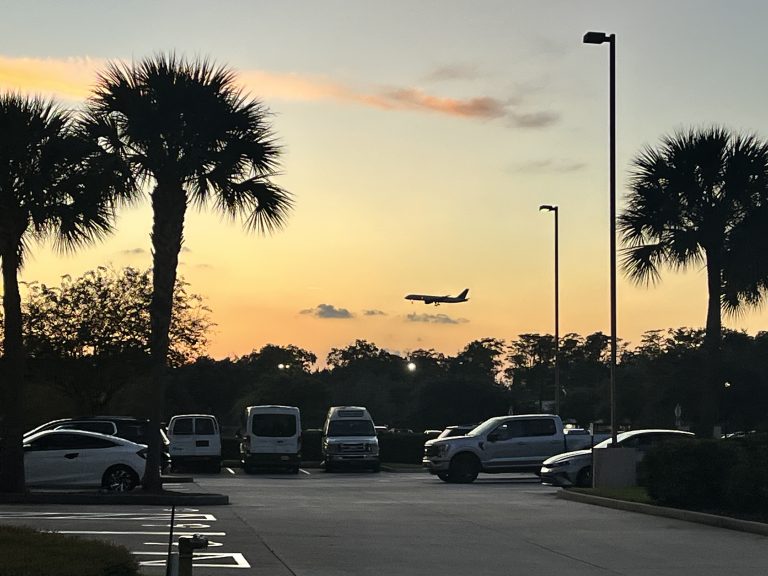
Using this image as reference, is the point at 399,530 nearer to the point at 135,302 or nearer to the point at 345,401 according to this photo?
the point at 135,302

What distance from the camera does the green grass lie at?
10125mm

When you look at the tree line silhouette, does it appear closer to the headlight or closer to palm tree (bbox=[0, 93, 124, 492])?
palm tree (bbox=[0, 93, 124, 492])

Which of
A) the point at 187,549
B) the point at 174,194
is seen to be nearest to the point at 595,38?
the point at 174,194

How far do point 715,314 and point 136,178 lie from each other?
18.0 metres

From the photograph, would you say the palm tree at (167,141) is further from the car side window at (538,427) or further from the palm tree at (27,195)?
the car side window at (538,427)

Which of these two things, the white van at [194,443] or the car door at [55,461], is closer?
the car door at [55,461]

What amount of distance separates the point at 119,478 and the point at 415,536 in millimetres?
11193

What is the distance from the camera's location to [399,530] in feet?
61.8

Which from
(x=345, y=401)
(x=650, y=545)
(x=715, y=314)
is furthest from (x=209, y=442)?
(x=345, y=401)

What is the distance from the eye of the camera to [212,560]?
1434 cm

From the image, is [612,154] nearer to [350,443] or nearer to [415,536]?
[415,536]

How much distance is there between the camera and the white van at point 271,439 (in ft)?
141

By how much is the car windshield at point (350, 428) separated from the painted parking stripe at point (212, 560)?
3000 cm

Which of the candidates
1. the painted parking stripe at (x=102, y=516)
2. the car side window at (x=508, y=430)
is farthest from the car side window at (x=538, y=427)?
the painted parking stripe at (x=102, y=516)
